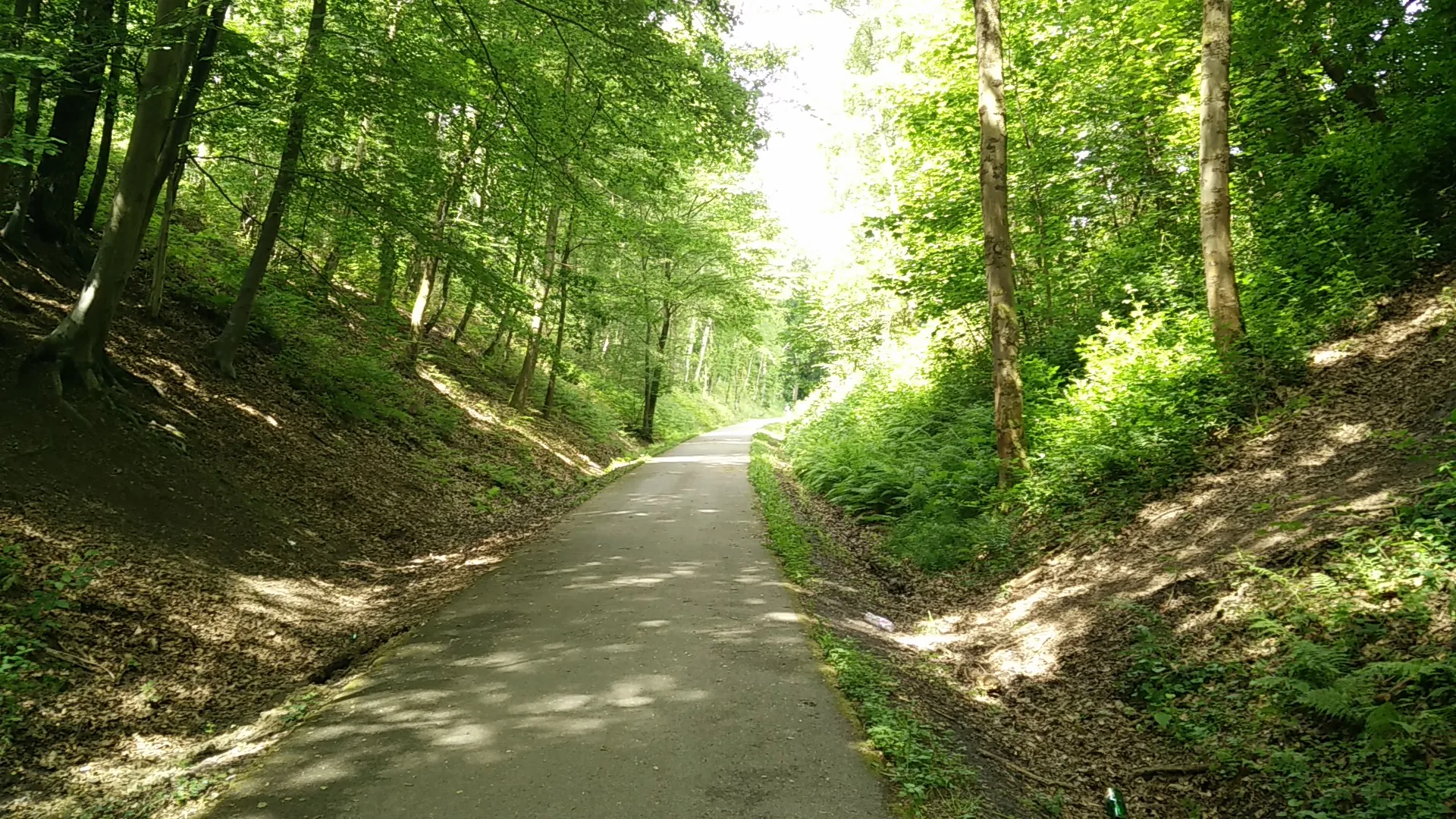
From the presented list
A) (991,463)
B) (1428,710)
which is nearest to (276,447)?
(991,463)

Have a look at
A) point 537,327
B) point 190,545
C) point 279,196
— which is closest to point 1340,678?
point 190,545

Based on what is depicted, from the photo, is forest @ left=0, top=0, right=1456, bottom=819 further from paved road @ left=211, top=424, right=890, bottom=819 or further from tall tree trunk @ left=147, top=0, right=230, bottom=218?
paved road @ left=211, top=424, right=890, bottom=819

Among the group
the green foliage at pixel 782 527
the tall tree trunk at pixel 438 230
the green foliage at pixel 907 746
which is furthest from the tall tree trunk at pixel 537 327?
the green foliage at pixel 907 746

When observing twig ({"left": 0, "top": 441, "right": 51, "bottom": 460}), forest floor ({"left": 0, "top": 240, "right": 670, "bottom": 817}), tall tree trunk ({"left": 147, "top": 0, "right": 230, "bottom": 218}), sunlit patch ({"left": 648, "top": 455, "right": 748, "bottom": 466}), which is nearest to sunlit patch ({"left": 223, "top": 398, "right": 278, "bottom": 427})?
forest floor ({"left": 0, "top": 240, "right": 670, "bottom": 817})

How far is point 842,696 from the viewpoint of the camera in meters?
5.14

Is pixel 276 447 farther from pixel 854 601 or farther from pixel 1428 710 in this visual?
pixel 1428 710

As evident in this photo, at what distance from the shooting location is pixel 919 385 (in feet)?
53.6

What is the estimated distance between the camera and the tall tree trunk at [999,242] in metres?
9.50

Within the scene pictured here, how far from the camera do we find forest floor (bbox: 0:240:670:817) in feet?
14.5

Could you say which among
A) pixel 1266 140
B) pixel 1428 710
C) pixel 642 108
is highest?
pixel 1266 140

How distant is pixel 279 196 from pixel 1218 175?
41.1ft

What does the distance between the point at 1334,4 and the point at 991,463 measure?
26.4 ft

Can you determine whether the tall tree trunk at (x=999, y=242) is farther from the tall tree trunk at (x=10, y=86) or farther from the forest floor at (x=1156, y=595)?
the tall tree trunk at (x=10, y=86)

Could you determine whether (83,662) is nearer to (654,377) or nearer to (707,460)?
(707,460)
